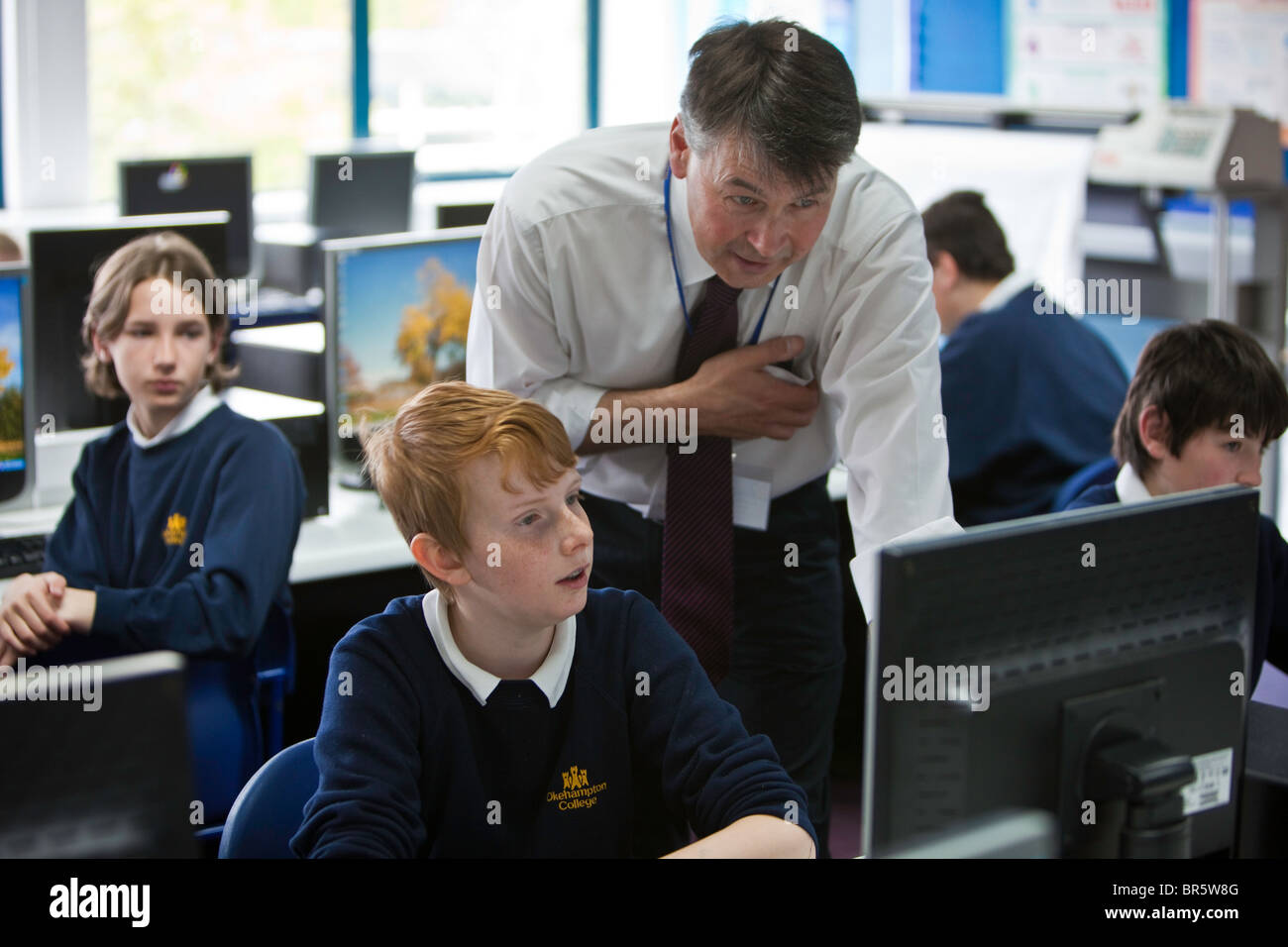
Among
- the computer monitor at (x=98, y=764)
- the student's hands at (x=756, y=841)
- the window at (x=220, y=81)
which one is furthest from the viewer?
the window at (x=220, y=81)

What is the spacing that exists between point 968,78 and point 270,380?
207 inches

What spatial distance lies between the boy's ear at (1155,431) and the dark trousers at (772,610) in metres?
0.46

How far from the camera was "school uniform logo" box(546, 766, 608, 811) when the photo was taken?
4.66 feet

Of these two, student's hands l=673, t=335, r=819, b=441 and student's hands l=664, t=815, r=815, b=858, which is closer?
student's hands l=664, t=815, r=815, b=858

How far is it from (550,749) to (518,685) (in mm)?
71

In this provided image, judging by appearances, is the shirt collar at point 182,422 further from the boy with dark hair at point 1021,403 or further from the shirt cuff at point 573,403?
the boy with dark hair at point 1021,403

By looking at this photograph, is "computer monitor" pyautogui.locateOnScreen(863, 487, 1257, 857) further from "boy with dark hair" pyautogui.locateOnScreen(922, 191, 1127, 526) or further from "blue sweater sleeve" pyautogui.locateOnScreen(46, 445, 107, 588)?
"boy with dark hair" pyautogui.locateOnScreen(922, 191, 1127, 526)

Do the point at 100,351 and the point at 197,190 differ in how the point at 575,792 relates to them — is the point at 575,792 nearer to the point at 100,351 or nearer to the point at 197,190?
the point at 100,351

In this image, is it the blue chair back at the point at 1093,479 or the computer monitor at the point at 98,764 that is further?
the blue chair back at the point at 1093,479

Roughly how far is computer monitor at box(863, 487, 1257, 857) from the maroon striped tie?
756 mm

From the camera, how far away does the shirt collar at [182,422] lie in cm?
223

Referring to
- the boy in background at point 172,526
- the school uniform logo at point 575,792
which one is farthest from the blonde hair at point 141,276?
the school uniform logo at point 575,792

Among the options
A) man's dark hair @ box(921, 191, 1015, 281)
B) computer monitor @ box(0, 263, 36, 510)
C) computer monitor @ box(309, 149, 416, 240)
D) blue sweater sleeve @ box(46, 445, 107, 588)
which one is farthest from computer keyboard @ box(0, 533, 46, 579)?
computer monitor @ box(309, 149, 416, 240)
